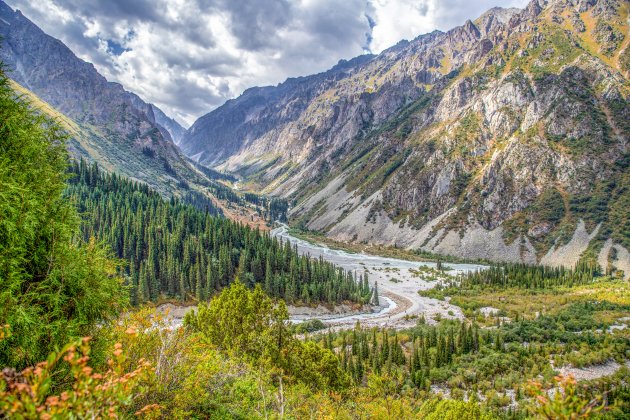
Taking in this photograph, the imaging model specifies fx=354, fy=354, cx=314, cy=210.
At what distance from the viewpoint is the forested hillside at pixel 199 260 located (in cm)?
8938

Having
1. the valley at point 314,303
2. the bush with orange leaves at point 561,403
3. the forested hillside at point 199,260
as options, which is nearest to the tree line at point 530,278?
the valley at point 314,303

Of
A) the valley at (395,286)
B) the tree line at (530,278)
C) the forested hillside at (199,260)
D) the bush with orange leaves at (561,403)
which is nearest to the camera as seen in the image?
the bush with orange leaves at (561,403)

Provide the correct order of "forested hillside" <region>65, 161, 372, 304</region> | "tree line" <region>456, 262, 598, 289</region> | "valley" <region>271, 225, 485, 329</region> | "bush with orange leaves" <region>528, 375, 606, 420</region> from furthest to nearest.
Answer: "tree line" <region>456, 262, 598, 289</region>, "valley" <region>271, 225, 485, 329</region>, "forested hillside" <region>65, 161, 372, 304</region>, "bush with orange leaves" <region>528, 375, 606, 420</region>

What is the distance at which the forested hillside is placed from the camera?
293ft

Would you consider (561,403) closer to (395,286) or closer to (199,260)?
(199,260)

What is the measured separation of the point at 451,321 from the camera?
8119 centimetres

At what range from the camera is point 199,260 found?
98250 mm

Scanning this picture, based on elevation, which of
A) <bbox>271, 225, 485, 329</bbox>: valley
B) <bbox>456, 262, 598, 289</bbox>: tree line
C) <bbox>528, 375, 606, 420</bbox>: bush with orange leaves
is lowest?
<bbox>271, 225, 485, 329</bbox>: valley

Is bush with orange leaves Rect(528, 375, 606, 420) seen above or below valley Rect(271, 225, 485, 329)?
above

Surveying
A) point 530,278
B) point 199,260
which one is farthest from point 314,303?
point 530,278

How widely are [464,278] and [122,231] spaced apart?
115540 millimetres

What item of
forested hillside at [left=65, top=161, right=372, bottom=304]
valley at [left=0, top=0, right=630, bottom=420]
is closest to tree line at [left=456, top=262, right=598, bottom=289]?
valley at [left=0, top=0, right=630, bottom=420]

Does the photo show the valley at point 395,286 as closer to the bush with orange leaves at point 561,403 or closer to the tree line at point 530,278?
the tree line at point 530,278

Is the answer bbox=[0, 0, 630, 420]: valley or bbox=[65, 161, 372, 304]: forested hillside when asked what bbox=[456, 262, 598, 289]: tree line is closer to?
bbox=[0, 0, 630, 420]: valley
